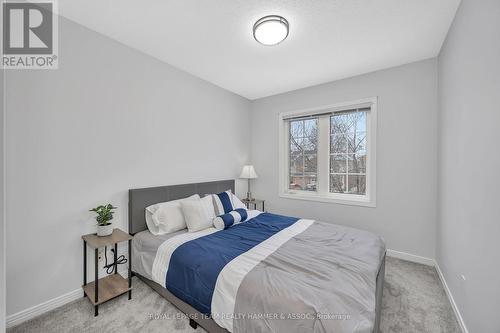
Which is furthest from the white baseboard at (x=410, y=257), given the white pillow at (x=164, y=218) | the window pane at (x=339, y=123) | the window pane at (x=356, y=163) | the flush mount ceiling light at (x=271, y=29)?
the flush mount ceiling light at (x=271, y=29)

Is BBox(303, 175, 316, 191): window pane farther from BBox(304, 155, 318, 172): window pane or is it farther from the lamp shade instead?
the lamp shade

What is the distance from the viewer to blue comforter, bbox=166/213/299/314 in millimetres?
1565

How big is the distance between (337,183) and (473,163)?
6.46 feet

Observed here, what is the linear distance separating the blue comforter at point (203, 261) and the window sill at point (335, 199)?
144cm

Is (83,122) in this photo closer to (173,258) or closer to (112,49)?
(112,49)

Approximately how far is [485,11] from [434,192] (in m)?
2.00

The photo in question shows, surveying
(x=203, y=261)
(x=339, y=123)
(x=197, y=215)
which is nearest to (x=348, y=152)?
(x=339, y=123)

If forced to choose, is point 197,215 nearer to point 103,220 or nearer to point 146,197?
point 146,197

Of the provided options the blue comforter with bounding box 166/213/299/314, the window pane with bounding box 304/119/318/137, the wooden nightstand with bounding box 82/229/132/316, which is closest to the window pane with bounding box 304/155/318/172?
the window pane with bounding box 304/119/318/137

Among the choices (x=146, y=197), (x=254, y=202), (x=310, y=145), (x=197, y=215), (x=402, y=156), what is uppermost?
(x=310, y=145)

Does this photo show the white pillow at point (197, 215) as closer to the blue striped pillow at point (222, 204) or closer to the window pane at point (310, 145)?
the blue striped pillow at point (222, 204)

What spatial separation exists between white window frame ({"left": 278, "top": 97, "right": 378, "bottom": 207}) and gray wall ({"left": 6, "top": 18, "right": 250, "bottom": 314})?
1.88m

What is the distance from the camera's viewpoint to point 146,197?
2.46m

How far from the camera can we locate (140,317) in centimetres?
175
